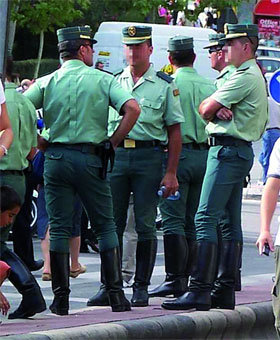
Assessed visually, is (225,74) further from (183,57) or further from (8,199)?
(8,199)

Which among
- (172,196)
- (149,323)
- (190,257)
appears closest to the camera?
(149,323)

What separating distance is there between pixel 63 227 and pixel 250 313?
60.2 inches

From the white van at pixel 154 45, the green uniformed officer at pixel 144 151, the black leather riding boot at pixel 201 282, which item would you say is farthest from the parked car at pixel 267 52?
the black leather riding boot at pixel 201 282

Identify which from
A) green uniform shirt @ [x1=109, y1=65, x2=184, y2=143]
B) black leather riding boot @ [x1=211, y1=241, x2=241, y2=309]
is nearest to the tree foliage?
green uniform shirt @ [x1=109, y1=65, x2=184, y2=143]

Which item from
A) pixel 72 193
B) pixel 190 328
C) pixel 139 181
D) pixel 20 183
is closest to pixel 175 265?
pixel 139 181

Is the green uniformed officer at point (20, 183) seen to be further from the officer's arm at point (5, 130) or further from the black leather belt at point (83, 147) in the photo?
the officer's arm at point (5, 130)

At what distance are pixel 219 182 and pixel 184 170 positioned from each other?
950 mm

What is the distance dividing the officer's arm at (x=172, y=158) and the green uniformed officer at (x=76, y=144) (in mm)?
550

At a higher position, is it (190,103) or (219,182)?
(190,103)

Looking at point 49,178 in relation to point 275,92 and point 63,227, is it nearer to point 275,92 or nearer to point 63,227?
point 63,227

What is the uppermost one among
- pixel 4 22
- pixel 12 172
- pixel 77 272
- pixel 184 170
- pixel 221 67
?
pixel 4 22

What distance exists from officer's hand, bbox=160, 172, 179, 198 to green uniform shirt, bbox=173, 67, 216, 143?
731 mm

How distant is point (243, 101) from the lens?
29.3 feet

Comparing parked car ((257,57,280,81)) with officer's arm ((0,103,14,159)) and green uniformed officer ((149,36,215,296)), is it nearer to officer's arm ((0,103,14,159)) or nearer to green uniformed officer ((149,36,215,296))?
green uniformed officer ((149,36,215,296))
